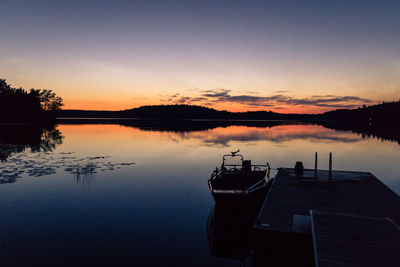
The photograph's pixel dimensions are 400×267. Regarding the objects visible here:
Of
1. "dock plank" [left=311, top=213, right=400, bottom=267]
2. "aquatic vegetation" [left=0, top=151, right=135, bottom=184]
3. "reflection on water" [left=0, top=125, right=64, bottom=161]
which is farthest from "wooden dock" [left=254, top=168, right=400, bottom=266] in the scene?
"reflection on water" [left=0, top=125, right=64, bottom=161]

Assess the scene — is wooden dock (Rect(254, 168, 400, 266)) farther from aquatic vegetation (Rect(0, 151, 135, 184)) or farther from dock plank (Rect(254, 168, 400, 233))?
aquatic vegetation (Rect(0, 151, 135, 184))

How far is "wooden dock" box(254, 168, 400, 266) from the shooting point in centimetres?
920

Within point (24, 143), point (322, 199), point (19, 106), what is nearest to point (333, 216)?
point (322, 199)

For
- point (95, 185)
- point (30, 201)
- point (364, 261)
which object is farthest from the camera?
point (95, 185)

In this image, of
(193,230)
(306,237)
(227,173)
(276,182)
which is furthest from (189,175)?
(306,237)

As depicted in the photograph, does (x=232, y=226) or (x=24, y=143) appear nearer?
(x=232, y=226)

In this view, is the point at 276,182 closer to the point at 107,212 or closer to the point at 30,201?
the point at 107,212

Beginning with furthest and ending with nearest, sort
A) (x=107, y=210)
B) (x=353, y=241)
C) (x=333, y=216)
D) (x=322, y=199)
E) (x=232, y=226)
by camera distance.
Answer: (x=107, y=210) → (x=322, y=199) → (x=232, y=226) → (x=333, y=216) → (x=353, y=241)

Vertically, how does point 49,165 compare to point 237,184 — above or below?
below

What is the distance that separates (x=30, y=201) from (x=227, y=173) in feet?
55.1

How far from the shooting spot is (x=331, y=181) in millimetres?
22312

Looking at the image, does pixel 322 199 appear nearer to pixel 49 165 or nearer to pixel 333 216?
pixel 333 216

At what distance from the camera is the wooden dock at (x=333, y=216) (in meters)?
9.20

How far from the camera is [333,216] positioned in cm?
1187
